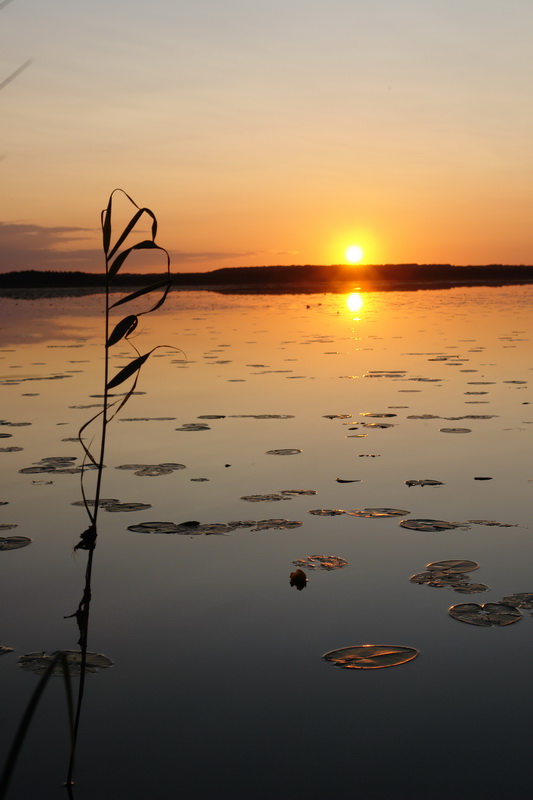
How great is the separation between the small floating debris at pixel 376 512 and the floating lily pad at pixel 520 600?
1.12 metres

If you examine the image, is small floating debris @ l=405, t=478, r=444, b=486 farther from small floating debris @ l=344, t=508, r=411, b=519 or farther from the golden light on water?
the golden light on water

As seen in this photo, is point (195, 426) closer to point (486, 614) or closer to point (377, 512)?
point (377, 512)

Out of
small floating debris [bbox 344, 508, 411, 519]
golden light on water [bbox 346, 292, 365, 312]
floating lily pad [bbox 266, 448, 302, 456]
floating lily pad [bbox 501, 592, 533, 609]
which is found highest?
golden light on water [bbox 346, 292, 365, 312]

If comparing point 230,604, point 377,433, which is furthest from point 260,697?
point 377,433

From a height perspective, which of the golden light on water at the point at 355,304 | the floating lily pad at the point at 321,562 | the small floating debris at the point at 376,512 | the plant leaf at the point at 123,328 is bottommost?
the floating lily pad at the point at 321,562

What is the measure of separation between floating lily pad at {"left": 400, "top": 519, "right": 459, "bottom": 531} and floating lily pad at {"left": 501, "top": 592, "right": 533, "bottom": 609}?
85 cm

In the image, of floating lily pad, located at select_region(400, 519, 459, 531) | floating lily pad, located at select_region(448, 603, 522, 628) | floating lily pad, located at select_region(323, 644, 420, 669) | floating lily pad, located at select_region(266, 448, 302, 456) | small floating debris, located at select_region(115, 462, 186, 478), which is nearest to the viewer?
floating lily pad, located at select_region(323, 644, 420, 669)

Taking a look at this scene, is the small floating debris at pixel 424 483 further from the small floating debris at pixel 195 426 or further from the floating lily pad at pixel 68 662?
the floating lily pad at pixel 68 662

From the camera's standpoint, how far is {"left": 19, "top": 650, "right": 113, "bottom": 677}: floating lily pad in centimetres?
273

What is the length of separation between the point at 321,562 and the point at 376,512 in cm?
77

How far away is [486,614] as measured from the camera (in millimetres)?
3064

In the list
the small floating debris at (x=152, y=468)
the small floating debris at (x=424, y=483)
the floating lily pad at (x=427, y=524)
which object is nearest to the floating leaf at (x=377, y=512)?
the floating lily pad at (x=427, y=524)

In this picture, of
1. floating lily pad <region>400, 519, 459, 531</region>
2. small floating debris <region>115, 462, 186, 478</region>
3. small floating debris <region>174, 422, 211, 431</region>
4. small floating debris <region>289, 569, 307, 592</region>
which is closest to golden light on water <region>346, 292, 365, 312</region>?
small floating debris <region>174, 422, 211, 431</region>

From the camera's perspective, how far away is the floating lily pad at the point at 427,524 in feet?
13.3
